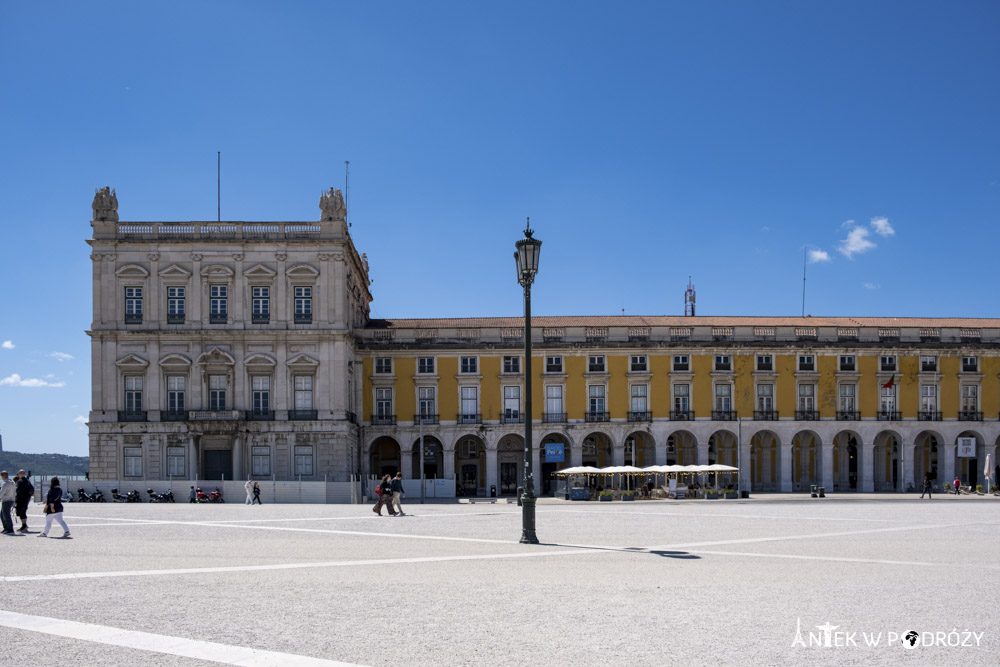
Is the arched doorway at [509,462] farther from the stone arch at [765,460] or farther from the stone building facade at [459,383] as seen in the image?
the stone arch at [765,460]

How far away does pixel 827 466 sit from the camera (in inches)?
2282

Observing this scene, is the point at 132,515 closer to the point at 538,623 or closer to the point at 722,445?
the point at 538,623

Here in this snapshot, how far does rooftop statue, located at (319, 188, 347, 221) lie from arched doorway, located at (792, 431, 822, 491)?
30.7 metres

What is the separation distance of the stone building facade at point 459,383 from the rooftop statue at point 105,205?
101mm

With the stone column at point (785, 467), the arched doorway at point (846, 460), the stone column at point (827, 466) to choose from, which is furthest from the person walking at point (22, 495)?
the arched doorway at point (846, 460)

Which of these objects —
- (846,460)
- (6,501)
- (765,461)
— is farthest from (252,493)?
(846,460)

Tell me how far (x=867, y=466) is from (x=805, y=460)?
5098 millimetres

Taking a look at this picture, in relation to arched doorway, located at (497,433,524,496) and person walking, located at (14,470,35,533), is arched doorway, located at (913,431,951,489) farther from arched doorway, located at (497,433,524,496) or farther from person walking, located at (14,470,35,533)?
person walking, located at (14,470,35,533)

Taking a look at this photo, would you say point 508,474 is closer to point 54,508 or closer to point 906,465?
point 906,465

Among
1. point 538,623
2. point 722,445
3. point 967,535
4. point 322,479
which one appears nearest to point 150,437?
point 322,479

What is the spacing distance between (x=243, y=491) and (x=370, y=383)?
53.4 ft

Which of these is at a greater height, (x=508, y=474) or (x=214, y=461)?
(x=214, y=461)

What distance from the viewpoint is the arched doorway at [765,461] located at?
59688mm

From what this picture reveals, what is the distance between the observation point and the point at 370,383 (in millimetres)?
58406
